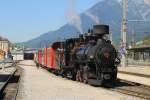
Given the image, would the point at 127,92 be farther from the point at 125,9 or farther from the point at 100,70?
the point at 125,9

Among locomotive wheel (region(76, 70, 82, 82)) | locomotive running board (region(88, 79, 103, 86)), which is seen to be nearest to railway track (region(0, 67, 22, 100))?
locomotive wheel (region(76, 70, 82, 82))

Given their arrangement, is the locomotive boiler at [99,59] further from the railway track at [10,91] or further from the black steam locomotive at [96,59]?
the railway track at [10,91]

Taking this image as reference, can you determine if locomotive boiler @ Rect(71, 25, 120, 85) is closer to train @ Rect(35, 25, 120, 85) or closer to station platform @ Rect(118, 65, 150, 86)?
train @ Rect(35, 25, 120, 85)

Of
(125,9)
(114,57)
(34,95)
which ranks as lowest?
(34,95)

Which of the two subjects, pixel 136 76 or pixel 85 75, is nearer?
pixel 85 75

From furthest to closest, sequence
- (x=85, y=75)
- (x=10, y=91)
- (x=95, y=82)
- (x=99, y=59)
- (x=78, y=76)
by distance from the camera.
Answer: (x=78, y=76) < (x=85, y=75) < (x=99, y=59) < (x=95, y=82) < (x=10, y=91)

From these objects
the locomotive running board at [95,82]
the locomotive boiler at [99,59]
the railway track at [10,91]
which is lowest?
the railway track at [10,91]

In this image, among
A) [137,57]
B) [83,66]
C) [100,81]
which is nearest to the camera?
[100,81]

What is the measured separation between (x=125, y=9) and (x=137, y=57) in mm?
70466

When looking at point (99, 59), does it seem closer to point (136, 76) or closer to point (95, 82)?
point (95, 82)

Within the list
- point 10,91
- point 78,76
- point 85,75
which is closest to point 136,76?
point 78,76

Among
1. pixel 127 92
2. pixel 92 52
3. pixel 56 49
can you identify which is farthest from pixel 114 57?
pixel 56 49

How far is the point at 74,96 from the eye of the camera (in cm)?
2097

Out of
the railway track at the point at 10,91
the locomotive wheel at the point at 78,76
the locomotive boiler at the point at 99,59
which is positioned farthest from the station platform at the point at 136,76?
the railway track at the point at 10,91
